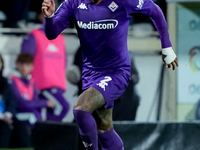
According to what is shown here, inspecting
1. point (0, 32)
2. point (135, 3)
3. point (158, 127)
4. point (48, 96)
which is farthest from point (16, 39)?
point (135, 3)

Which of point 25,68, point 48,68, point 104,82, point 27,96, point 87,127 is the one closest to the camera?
point 87,127

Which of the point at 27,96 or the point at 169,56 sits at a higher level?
the point at 169,56

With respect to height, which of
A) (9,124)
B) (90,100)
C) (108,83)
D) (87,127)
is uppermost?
(108,83)

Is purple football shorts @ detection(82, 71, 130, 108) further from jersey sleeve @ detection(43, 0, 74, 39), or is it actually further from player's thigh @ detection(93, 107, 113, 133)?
jersey sleeve @ detection(43, 0, 74, 39)

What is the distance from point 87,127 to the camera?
4629mm

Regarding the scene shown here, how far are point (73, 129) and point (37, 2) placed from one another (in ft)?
9.42

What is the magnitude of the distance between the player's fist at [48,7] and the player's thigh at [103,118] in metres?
0.98

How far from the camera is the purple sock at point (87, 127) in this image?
460 centimetres

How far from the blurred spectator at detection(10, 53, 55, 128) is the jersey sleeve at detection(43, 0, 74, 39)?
2.73m

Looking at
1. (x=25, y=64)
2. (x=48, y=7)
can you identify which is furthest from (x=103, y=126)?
(x=25, y=64)

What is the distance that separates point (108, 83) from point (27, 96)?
3073mm

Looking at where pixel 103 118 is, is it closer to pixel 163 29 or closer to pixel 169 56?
pixel 169 56

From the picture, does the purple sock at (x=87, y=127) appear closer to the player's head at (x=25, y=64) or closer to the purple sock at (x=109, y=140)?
the purple sock at (x=109, y=140)

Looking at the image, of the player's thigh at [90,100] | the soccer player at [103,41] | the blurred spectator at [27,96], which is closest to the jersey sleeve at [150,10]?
the soccer player at [103,41]
